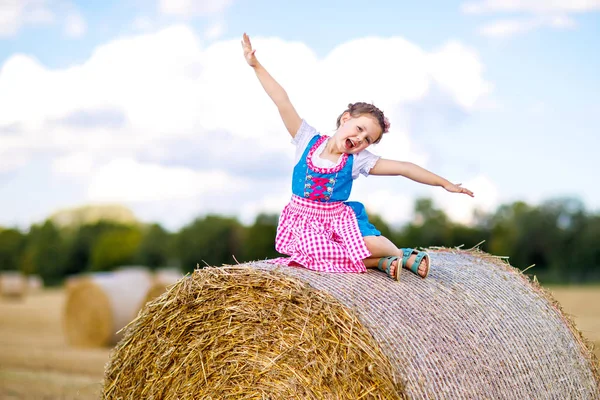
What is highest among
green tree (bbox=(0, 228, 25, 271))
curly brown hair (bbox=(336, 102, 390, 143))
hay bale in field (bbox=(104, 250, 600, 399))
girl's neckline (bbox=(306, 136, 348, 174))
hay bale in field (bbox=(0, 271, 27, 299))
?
curly brown hair (bbox=(336, 102, 390, 143))

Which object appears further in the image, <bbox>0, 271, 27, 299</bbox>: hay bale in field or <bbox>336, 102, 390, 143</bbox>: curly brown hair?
<bbox>0, 271, 27, 299</bbox>: hay bale in field

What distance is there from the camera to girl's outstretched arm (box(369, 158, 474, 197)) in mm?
4723

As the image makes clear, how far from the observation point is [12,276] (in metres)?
24.6

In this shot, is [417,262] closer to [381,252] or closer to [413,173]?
[381,252]

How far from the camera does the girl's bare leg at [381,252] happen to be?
4.66 metres

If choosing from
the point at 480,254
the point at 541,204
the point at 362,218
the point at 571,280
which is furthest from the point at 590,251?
the point at 362,218

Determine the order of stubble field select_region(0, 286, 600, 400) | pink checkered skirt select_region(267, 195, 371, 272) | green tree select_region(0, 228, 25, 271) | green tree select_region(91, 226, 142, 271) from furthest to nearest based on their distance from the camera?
green tree select_region(0, 228, 25, 271)
green tree select_region(91, 226, 142, 271)
stubble field select_region(0, 286, 600, 400)
pink checkered skirt select_region(267, 195, 371, 272)

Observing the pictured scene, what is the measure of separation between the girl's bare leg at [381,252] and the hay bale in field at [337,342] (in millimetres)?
98

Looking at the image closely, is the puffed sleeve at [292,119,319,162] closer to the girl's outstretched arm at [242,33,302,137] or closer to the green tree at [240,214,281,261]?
the girl's outstretched arm at [242,33,302,137]

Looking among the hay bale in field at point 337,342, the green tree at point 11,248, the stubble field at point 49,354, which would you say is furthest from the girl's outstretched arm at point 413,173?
the green tree at point 11,248

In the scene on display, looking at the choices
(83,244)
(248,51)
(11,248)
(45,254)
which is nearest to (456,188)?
(248,51)

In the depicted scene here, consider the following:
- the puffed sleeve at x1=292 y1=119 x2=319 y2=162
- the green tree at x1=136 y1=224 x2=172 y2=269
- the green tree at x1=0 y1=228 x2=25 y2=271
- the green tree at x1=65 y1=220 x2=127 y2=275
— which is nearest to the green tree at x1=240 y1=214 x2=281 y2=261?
the green tree at x1=136 y1=224 x2=172 y2=269

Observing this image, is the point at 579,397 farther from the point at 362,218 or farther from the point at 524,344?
the point at 362,218

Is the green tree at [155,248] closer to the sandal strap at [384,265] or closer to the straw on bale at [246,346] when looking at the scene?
the straw on bale at [246,346]
